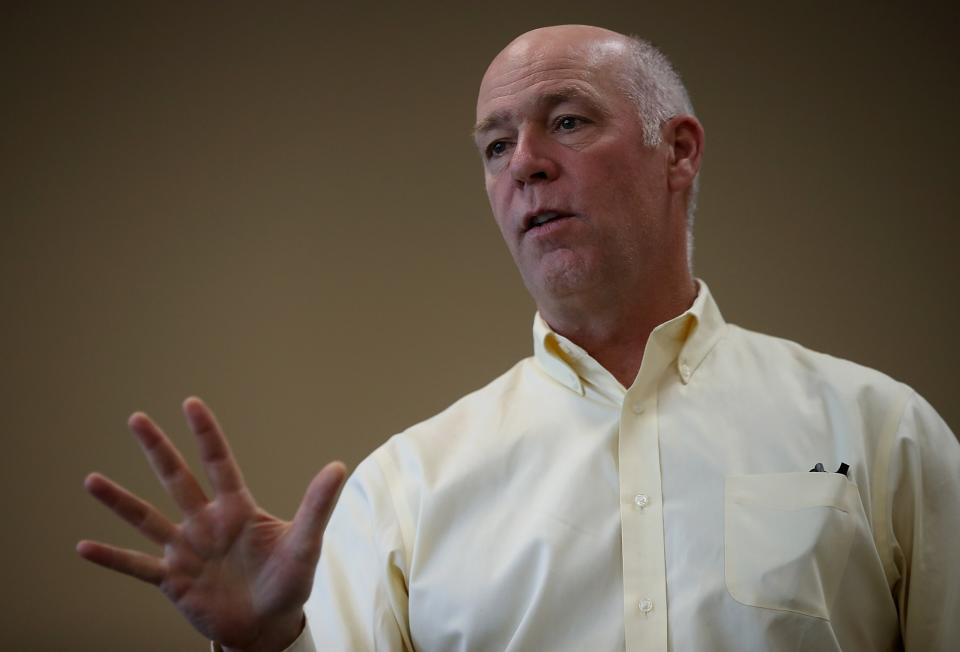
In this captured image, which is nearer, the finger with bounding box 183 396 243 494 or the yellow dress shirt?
the finger with bounding box 183 396 243 494

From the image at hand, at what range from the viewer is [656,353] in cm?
153

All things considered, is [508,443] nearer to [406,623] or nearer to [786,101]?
[406,623]

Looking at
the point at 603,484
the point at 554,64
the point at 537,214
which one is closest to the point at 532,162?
the point at 537,214

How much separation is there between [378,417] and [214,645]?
142 centimetres

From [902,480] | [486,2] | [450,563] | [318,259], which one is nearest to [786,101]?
[486,2]

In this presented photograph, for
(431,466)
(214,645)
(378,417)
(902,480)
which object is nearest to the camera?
(214,645)

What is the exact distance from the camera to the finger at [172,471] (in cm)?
116

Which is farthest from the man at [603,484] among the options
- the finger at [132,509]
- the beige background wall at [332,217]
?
the beige background wall at [332,217]

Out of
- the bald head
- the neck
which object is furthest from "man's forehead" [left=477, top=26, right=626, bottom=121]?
the neck

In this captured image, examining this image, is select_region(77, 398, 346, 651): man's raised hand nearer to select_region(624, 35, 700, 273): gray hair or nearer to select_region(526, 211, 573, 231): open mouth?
select_region(526, 211, 573, 231): open mouth

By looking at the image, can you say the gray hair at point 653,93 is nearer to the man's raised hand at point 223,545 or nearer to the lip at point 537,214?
the lip at point 537,214

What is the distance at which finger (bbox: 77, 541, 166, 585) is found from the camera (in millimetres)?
1102

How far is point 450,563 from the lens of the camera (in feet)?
4.77

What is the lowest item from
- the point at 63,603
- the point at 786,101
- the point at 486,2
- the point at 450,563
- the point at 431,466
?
the point at 63,603
